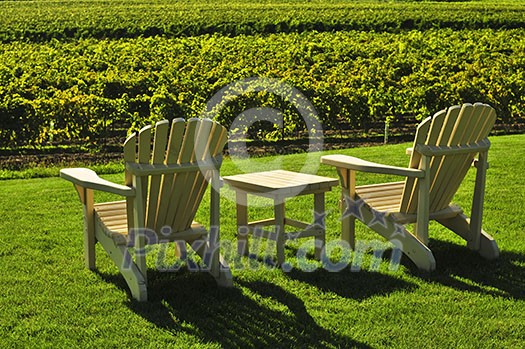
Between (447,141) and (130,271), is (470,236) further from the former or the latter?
(130,271)

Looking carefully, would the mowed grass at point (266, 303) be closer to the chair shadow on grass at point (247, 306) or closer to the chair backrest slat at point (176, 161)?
the chair shadow on grass at point (247, 306)

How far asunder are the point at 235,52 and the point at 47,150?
32.3ft

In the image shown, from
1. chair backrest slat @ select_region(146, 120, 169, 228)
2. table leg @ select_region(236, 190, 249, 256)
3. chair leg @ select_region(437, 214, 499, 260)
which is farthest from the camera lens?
table leg @ select_region(236, 190, 249, 256)

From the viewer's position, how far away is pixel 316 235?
18.3ft

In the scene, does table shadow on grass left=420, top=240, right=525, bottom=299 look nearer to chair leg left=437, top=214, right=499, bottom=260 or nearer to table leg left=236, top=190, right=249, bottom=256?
chair leg left=437, top=214, right=499, bottom=260

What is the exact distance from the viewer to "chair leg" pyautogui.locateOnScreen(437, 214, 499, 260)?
5520 millimetres

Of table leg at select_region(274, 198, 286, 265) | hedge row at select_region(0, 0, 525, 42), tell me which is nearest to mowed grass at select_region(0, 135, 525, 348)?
table leg at select_region(274, 198, 286, 265)

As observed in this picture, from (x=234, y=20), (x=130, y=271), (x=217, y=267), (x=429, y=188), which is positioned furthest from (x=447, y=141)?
(x=234, y=20)

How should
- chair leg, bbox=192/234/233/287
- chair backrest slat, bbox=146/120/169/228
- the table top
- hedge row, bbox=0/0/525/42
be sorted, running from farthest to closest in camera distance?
hedge row, bbox=0/0/525/42 < the table top < chair leg, bbox=192/234/233/287 < chair backrest slat, bbox=146/120/169/228

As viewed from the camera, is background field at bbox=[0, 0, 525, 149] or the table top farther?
background field at bbox=[0, 0, 525, 149]

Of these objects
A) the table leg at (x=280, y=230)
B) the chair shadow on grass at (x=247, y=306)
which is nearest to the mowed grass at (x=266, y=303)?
the chair shadow on grass at (x=247, y=306)

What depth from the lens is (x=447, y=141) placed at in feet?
17.1

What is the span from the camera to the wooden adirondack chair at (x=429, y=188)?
514cm

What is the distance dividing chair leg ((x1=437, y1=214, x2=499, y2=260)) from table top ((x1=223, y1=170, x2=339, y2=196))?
92 centimetres
